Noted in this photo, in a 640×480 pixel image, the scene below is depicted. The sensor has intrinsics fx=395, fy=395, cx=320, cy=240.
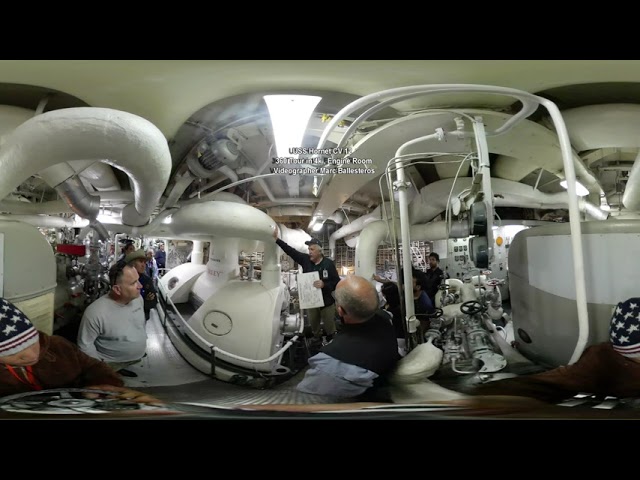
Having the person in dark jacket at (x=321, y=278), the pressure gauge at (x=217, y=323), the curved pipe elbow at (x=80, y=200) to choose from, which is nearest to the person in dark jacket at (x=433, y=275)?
the person in dark jacket at (x=321, y=278)

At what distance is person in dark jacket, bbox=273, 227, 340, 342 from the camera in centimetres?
174

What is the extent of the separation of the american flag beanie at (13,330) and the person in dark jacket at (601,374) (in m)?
2.00

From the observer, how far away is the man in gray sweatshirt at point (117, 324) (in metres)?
1.78

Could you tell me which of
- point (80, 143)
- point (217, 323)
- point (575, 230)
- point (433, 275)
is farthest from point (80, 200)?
point (575, 230)

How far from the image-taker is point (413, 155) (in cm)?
174

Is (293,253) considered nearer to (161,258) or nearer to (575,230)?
(161,258)

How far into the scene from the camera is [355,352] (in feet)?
5.68

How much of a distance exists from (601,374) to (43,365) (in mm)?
2465

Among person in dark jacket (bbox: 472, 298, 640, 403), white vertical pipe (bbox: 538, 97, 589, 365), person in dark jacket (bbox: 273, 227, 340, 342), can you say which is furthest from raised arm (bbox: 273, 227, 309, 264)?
white vertical pipe (bbox: 538, 97, 589, 365)

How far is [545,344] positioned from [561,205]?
61cm

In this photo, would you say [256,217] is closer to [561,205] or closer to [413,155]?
[413,155]

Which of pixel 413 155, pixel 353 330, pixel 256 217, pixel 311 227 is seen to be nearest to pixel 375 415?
pixel 353 330

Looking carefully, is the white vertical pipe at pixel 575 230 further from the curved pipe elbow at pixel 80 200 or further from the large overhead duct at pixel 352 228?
the curved pipe elbow at pixel 80 200

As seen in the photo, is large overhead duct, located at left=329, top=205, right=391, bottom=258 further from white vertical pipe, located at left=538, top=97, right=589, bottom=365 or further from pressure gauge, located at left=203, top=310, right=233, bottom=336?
white vertical pipe, located at left=538, top=97, right=589, bottom=365
